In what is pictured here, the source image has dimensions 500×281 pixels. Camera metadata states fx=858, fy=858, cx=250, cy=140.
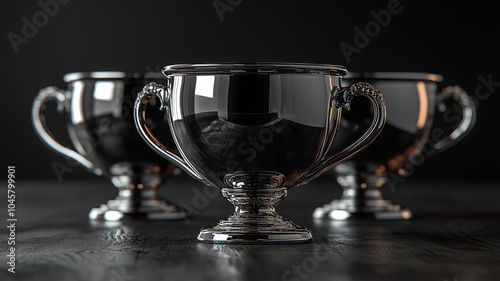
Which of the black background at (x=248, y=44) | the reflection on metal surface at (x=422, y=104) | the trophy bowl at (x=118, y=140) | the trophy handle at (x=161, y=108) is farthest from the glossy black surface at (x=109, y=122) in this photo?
the black background at (x=248, y=44)

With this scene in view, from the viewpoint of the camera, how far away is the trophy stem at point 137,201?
1.08 m

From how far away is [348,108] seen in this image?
2.67 ft

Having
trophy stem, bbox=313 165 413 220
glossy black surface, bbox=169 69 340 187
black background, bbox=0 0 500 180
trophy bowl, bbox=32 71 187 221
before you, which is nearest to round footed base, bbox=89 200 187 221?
trophy bowl, bbox=32 71 187 221

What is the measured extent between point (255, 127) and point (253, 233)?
0.34 ft

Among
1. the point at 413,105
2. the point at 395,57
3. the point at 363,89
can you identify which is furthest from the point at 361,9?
the point at 363,89

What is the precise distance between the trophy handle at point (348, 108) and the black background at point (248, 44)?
130cm

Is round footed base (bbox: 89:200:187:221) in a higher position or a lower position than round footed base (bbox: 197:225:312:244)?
lower

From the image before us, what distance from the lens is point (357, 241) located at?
0.83 metres

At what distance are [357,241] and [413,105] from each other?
294mm

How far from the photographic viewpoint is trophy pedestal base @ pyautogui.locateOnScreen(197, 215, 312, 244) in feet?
2.61

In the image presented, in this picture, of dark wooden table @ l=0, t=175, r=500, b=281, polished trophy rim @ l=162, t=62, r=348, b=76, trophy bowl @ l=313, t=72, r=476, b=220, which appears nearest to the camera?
dark wooden table @ l=0, t=175, r=500, b=281

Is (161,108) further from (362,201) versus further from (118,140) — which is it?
(362,201)

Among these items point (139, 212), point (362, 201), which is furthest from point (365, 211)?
point (139, 212)

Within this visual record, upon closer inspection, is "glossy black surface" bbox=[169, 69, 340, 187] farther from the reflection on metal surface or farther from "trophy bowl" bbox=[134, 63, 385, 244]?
the reflection on metal surface
